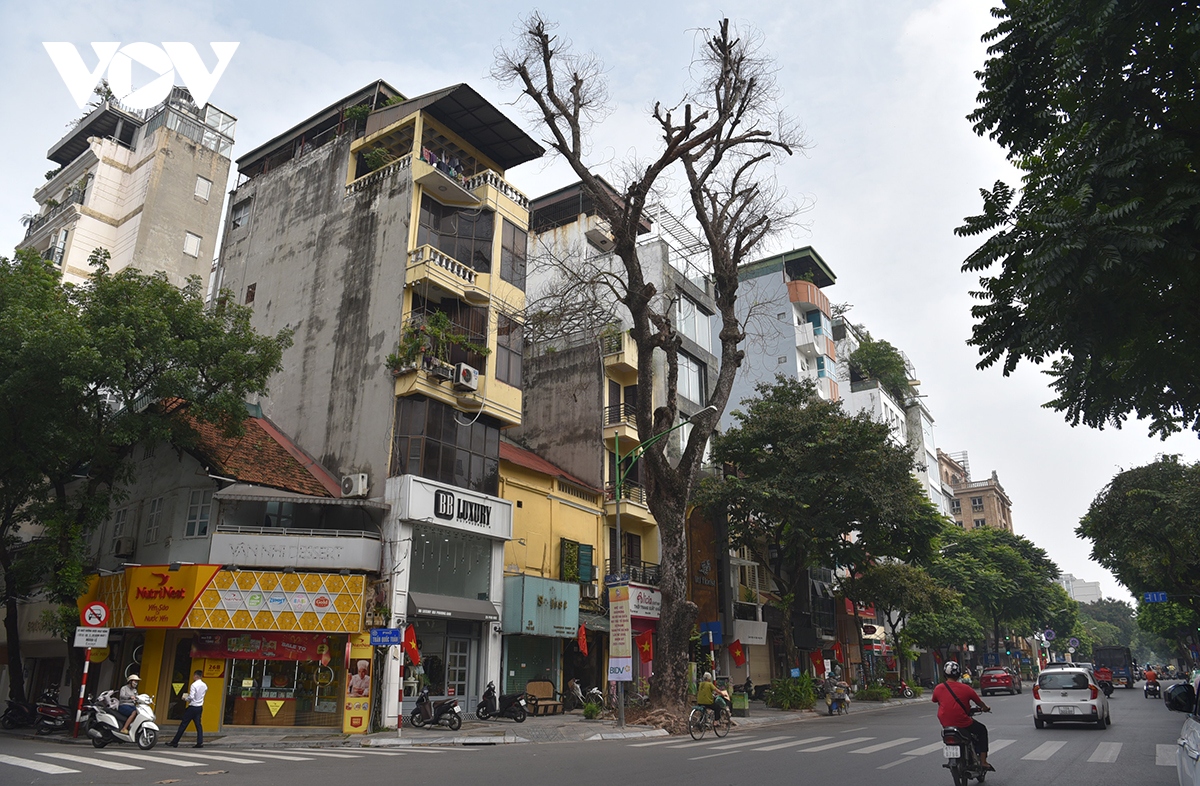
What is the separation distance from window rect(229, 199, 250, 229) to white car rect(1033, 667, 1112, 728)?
105 feet

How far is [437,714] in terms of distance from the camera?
2017cm

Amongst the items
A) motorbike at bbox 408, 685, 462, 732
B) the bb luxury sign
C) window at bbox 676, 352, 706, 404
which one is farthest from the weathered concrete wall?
window at bbox 676, 352, 706, 404

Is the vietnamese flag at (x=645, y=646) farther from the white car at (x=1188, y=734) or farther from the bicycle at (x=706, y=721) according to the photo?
the white car at (x=1188, y=734)

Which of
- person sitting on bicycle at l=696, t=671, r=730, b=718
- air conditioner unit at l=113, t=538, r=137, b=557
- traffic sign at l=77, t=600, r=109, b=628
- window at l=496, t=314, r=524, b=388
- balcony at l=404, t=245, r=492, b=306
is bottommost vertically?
person sitting on bicycle at l=696, t=671, r=730, b=718

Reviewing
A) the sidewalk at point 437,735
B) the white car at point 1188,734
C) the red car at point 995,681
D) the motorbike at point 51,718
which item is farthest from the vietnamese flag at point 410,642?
the red car at point 995,681

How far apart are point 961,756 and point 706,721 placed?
10.3 meters

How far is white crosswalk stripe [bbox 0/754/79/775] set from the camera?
434 inches

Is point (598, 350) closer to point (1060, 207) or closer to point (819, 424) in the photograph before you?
point (819, 424)

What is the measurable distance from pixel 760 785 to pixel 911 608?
110 feet

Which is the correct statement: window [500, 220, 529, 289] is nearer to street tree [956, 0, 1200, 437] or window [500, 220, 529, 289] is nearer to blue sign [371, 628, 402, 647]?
blue sign [371, 628, 402, 647]

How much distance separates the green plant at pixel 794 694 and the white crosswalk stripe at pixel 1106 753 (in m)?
16.8

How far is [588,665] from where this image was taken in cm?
2952

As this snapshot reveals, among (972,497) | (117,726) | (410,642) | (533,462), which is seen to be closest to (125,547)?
(117,726)

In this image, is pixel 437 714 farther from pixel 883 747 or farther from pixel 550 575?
pixel 883 747
